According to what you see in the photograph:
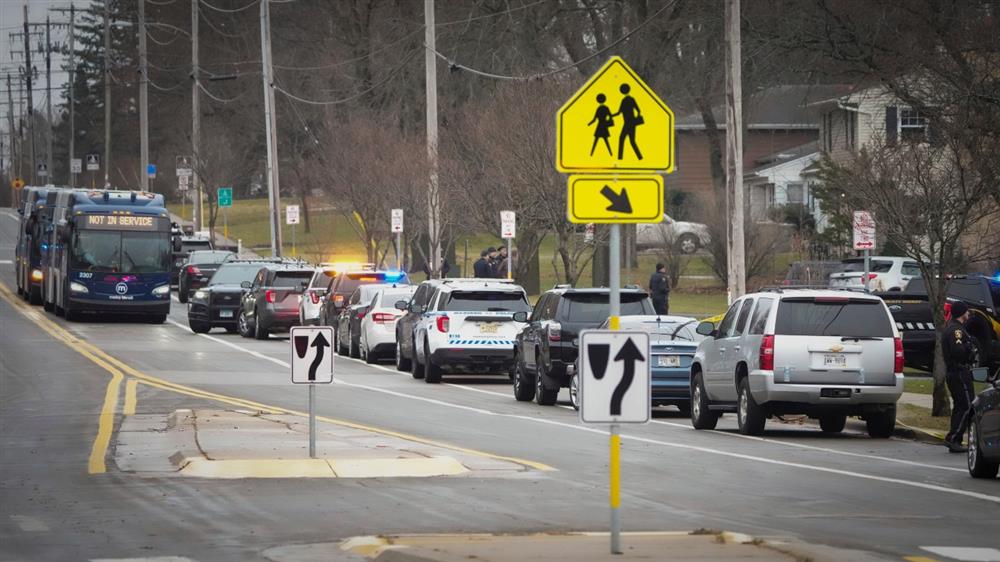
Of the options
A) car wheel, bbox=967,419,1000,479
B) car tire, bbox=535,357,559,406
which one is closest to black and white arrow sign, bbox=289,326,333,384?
car wheel, bbox=967,419,1000,479

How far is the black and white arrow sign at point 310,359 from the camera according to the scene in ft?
56.7

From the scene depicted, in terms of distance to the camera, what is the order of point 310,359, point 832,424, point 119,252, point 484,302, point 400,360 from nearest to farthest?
point 310,359 < point 832,424 < point 484,302 < point 400,360 < point 119,252

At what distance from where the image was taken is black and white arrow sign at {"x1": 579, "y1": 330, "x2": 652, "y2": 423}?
10.8 m

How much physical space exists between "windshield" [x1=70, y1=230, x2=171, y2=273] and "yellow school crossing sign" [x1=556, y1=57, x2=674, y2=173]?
36342 millimetres

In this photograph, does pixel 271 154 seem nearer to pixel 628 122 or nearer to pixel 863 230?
pixel 863 230

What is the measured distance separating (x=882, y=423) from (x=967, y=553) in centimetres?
1037

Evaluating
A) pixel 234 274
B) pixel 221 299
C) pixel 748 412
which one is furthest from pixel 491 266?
pixel 748 412

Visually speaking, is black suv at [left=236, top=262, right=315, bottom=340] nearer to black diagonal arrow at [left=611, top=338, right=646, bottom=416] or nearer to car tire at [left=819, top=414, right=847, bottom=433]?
car tire at [left=819, top=414, right=847, bottom=433]

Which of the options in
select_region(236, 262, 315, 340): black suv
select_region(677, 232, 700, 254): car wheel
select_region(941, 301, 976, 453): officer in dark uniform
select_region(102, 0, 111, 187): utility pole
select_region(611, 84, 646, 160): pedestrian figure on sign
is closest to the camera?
select_region(611, 84, 646, 160): pedestrian figure on sign

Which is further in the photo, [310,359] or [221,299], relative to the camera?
[221,299]

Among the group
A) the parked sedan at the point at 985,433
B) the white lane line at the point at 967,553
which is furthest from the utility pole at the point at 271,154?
the white lane line at the point at 967,553

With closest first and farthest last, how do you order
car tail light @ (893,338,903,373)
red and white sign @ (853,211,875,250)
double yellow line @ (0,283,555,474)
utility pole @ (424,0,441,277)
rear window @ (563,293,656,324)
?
double yellow line @ (0,283,555,474)
car tail light @ (893,338,903,373)
rear window @ (563,293,656,324)
red and white sign @ (853,211,875,250)
utility pole @ (424,0,441,277)

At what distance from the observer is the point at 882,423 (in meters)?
21.9

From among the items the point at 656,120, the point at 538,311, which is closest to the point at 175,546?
the point at 656,120
